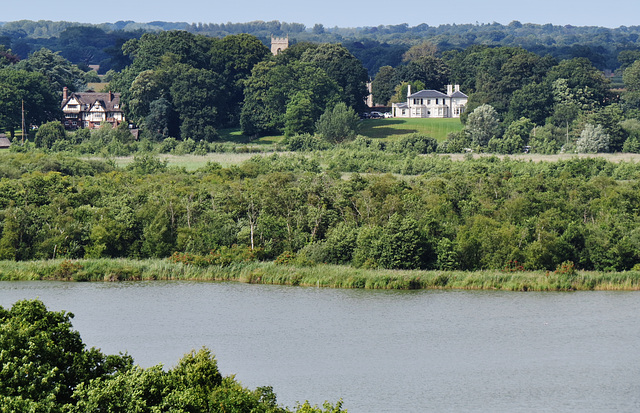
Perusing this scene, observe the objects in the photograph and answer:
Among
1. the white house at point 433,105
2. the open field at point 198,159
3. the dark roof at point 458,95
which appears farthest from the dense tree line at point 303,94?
the open field at point 198,159

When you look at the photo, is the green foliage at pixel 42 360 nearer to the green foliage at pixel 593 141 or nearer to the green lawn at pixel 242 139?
the green foliage at pixel 593 141

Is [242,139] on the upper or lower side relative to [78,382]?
lower

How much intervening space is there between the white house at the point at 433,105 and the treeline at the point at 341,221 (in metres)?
58.1

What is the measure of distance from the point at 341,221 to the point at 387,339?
43.4 ft

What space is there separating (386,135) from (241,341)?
202 ft

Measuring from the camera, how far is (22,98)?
88125 millimetres

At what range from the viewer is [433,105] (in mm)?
107438

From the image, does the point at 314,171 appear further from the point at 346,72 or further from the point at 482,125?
the point at 346,72

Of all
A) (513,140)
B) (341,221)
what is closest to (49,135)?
(513,140)

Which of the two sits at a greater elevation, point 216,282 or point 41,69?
point 41,69

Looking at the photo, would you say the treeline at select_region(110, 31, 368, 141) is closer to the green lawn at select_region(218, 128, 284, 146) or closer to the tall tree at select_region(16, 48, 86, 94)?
the green lawn at select_region(218, 128, 284, 146)

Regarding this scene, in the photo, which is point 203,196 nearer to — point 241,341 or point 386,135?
point 241,341

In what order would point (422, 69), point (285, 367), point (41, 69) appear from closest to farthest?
point (285, 367) → point (41, 69) → point (422, 69)

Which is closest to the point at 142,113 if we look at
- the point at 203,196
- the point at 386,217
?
the point at 203,196
